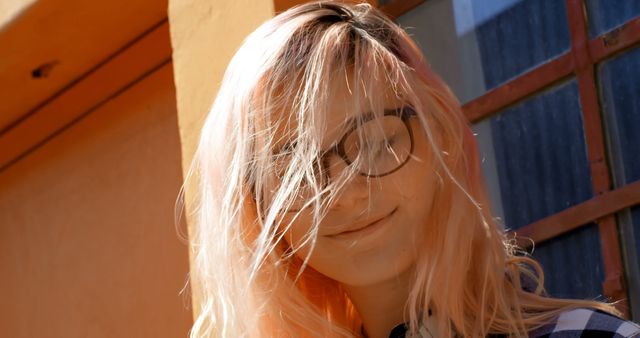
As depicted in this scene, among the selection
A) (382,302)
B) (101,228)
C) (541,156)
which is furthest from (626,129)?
(101,228)

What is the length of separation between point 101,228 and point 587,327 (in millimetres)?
2149

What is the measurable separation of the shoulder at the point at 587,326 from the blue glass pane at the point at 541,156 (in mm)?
784

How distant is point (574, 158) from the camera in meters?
2.65

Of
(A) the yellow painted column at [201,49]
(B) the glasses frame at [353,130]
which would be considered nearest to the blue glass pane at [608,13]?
(A) the yellow painted column at [201,49]

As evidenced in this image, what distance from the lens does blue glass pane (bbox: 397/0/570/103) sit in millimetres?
2730

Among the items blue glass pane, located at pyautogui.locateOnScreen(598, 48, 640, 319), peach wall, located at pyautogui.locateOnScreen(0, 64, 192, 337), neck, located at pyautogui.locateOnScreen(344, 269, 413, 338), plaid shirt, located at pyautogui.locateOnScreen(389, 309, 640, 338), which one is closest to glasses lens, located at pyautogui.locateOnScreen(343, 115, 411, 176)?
neck, located at pyautogui.locateOnScreen(344, 269, 413, 338)

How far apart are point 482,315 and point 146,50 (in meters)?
1.86

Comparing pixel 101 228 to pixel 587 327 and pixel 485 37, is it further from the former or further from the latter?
pixel 587 327

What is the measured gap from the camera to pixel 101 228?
12.4 ft

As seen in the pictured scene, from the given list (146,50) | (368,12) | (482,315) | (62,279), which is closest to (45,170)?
(62,279)

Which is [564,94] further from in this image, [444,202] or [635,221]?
[444,202]

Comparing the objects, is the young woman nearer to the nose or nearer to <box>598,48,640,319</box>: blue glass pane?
the nose

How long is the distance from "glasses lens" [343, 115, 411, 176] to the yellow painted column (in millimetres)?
862

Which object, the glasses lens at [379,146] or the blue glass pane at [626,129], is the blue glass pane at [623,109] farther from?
the glasses lens at [379,146]
